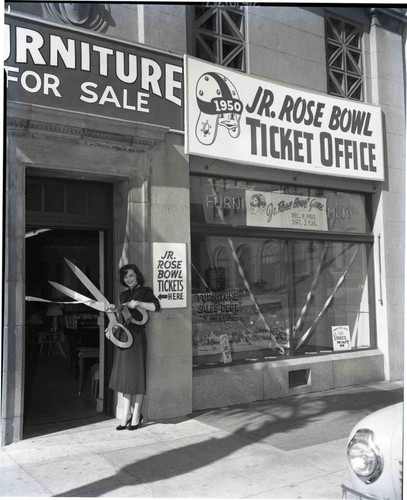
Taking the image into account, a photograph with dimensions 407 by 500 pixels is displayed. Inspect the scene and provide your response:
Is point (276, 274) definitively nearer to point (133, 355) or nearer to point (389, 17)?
point (133, 355)

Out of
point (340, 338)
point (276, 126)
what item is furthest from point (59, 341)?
point (276, 126)

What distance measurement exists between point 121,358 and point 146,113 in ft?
10.7

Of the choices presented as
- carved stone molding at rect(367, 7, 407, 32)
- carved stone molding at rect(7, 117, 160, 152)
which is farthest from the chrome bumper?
carved stone molding at rect(367, 7, 407, 32)

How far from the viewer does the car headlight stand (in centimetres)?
359

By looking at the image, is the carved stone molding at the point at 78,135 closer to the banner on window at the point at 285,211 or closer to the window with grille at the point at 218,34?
the window with grille at the point at 218,34

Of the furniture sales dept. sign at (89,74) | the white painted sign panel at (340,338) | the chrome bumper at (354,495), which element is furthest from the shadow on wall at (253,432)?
the furniture sales dept. sign at (89,74)

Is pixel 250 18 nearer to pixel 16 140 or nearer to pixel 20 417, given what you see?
pixel 16 140

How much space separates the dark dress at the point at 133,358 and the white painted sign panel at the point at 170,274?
22 centimetres

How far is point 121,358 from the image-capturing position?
6.72 metres

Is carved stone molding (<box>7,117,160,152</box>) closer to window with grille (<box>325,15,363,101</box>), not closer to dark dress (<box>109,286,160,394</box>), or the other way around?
dark dress (<box>109,286,160,394</box>)

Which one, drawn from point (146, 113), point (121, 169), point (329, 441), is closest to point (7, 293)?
point (121, 169)

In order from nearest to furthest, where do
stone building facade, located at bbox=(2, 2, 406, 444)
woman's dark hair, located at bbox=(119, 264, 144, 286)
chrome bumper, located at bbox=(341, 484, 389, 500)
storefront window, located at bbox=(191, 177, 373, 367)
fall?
1. chrome bumper, located at bbox=(341, 484, 389, 500)
2. stone building facade, located at bbox=(2, 2, 406, 444)
3. woman's dark hair, located at bbox=(119, 264, 144, 286)
4. storefront window, located at bbox=(191, 177, 373, 367)

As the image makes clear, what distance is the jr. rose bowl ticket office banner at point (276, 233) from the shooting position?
7723 mm

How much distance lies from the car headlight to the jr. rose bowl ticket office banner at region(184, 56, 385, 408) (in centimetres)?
393
